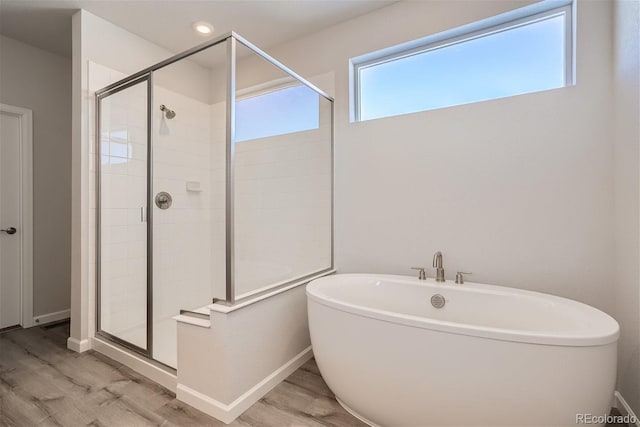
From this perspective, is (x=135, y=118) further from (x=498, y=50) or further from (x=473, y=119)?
(x=498, y=50)

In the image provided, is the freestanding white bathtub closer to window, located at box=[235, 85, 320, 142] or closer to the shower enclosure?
the shower enclosure

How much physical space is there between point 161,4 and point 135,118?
89 centimetres

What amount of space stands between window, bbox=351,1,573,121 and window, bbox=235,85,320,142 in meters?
0.39

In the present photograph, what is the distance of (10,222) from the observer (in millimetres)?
2670

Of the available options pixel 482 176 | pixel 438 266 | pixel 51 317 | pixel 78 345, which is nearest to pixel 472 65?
pixel 482 176

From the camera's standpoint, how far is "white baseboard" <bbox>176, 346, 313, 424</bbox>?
152 centimetres

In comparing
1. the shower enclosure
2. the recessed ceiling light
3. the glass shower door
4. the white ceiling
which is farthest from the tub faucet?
the recessed ceiling light

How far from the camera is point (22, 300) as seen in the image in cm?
271

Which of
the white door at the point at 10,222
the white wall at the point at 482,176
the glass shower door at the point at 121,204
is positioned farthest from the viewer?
the white door at the point at 10,222

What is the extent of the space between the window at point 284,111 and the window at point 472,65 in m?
0.39

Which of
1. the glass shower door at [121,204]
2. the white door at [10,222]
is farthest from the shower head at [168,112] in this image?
the white door at [10,222]

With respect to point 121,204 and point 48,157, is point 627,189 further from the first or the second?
point 48,157

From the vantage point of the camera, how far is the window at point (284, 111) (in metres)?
2.40

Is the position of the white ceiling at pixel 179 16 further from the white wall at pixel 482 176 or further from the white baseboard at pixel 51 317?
the white baseboard at pixel 51 317
